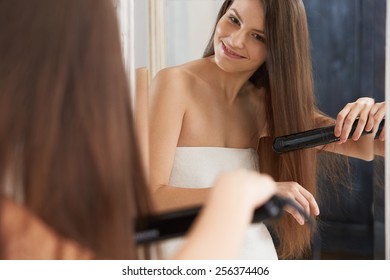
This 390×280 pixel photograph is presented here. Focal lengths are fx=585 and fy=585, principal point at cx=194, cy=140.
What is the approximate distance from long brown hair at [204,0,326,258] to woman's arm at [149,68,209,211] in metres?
0.06

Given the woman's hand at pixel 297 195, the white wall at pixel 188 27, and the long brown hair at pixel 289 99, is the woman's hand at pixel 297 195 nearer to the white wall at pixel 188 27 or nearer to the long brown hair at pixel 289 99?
the long brown hair at pixel 289 99

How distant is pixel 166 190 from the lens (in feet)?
2.00

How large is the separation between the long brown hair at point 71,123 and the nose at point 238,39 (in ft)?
0.67

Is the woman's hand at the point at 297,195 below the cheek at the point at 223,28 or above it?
below

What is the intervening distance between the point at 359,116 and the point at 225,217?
0.28m

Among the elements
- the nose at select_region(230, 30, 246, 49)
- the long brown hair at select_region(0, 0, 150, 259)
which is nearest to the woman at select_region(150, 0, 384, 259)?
the nose at select_region(230, 30, 246, 49)

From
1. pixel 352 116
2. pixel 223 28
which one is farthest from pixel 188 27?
pixel 352 116

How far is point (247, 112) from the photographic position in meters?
0.67

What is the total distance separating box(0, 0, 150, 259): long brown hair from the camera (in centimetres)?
43

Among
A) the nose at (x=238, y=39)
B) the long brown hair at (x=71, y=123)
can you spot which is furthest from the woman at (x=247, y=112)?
the long brown hair at (x=71, y=123)

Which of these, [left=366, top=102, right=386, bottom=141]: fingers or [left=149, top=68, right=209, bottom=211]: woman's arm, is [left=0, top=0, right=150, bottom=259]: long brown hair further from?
[left=366, top=102, right=386, bottom=141]: fingers

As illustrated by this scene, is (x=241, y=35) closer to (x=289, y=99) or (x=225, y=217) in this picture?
(x=289, y=99)

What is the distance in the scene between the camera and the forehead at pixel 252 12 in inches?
24.6

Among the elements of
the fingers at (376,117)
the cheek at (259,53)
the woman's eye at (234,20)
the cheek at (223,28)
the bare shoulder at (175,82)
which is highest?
the woman's eye at (234,20)
